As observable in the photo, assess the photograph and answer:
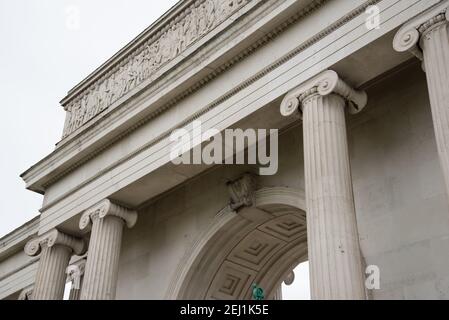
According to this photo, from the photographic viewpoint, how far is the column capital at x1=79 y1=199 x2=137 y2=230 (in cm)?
2586

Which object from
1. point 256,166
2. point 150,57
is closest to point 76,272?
point 150,57

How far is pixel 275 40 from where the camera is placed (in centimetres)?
2152

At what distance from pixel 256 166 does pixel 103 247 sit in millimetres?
6500

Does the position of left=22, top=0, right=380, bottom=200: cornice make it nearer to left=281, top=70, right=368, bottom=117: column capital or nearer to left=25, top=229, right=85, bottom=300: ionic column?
left=281, top=70, right=368, bottom=117: column capital

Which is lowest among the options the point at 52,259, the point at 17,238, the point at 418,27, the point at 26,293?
the point at 52,259

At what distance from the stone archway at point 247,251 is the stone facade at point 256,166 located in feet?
0.21

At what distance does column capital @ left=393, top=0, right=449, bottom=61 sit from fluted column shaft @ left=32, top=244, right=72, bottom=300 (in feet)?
54.8

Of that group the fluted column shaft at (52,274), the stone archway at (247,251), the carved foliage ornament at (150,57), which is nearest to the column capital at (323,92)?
the carved foliage ornament at (150,57)

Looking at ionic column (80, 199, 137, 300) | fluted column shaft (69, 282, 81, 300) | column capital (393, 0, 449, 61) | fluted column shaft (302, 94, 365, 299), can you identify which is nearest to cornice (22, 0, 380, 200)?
column capital (393, 0, 449, 61)

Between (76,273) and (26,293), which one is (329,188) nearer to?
(76,273)

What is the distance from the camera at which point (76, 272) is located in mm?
33938

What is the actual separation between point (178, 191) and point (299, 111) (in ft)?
32.5
